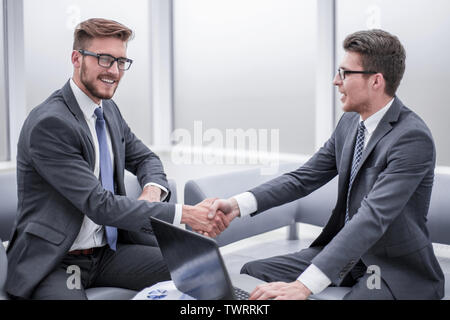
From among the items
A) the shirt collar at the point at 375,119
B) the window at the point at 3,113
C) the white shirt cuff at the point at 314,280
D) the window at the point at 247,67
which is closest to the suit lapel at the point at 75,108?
the white shirt cuff at the point at 314,280

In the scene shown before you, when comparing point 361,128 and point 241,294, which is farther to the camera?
point 361,128

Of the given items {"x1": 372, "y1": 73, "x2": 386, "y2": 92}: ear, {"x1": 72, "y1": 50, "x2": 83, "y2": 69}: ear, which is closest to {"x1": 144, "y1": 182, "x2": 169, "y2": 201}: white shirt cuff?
{"x1": 72, "y1": 50, "x2": 83, "y2": 69}: ear

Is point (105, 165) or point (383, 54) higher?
point (383, 54)

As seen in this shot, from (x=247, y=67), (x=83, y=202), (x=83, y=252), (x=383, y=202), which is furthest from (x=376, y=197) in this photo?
(x=247, y=67)

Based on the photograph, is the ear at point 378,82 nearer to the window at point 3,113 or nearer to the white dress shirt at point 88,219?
the white dress shirt at point 88,219

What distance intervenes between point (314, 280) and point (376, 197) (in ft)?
1.30

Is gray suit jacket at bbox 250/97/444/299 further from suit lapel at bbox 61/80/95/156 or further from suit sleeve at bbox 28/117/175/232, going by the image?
suit lapel at bbox 61/80/95/156

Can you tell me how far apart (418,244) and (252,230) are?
3.85ft

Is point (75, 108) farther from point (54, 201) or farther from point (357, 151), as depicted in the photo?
point (357, 151)

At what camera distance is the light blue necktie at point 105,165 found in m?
2.28

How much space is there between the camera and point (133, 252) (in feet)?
7.71

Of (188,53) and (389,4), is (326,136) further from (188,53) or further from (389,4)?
(188,53)

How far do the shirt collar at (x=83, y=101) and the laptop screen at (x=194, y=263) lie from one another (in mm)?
739

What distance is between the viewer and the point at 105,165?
2.29 meters
